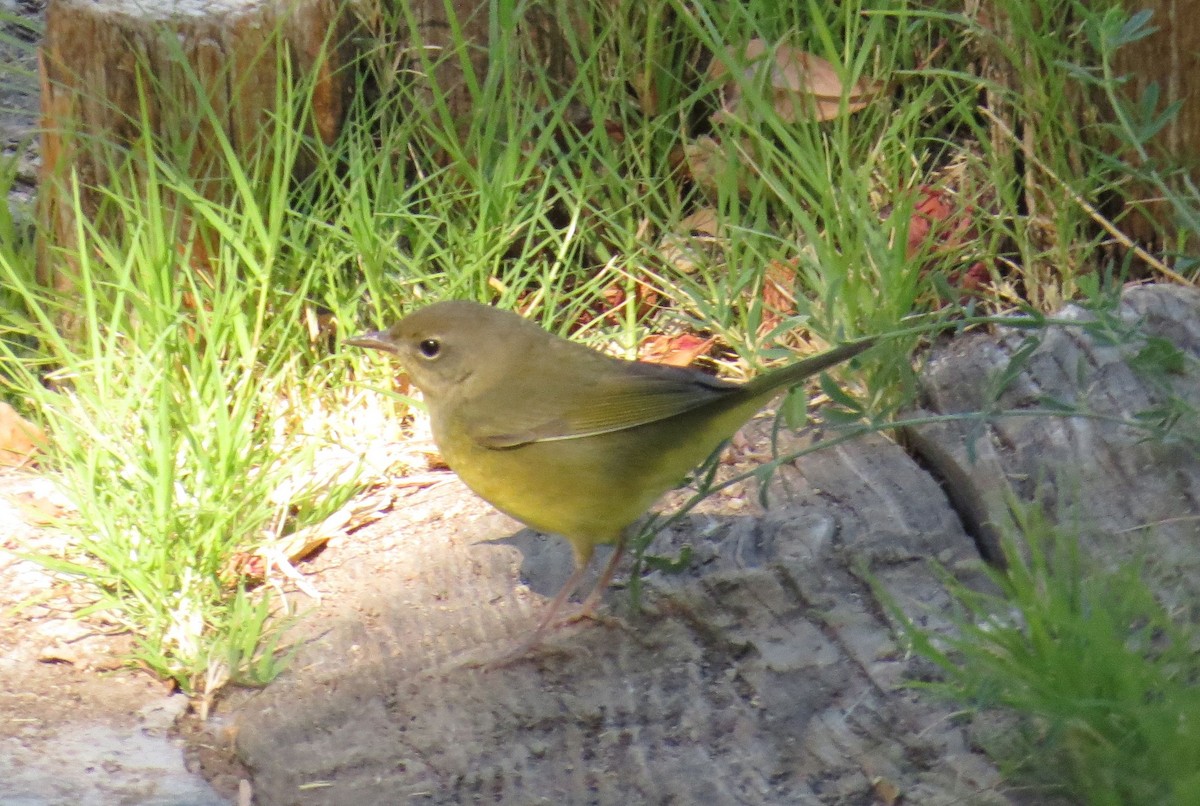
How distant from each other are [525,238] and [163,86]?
1.35 metres

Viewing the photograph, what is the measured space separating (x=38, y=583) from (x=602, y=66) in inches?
105

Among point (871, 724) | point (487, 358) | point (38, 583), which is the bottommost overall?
point (38, 583)

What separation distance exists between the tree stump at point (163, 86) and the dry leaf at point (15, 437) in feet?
1.69

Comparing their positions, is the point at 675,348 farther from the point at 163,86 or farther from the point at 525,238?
the point at 163,86

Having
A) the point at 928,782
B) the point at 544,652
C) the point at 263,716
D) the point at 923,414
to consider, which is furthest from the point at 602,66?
the point at 928,782

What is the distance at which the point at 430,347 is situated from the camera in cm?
418

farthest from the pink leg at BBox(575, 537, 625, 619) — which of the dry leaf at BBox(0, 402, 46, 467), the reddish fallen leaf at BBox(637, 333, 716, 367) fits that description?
the dry leaf at BBox(0, 402, 46, 467)

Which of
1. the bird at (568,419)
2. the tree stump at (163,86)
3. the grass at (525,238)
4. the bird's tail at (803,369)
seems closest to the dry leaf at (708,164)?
the grass at (525,238)

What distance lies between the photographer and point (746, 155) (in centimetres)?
489

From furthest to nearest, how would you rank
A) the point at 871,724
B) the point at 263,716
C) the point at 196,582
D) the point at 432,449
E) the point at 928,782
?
the point at 432,449, the point at 196,582, the point at 263,716, the point at 871,724, the point at 928,782

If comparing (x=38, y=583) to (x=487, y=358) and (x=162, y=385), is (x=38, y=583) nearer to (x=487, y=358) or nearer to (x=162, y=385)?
(x=162, y=385)

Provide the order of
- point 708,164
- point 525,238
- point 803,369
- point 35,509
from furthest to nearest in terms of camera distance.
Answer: point 525,238
point 708,164
point 35,509
point 803,369

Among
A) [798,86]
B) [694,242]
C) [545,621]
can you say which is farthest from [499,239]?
[545,621]

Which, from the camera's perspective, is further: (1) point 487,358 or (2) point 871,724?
(1) point 487,358
